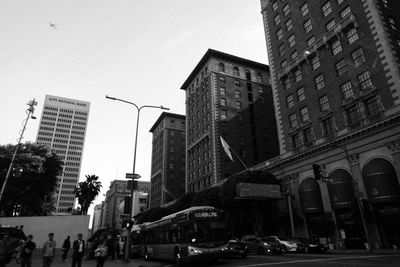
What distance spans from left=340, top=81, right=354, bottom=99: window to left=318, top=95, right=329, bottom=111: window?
2.57 meters

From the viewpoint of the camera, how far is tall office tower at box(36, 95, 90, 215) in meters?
154

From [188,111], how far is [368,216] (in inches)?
2223

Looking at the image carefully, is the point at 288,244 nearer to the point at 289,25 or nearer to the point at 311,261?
the point at 311,261

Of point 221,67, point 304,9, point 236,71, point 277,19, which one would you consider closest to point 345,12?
point 304,9

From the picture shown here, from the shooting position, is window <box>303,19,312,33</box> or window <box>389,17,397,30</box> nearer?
window <box>389,17,397,30</box>

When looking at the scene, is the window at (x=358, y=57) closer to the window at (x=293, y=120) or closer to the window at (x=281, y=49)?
the window at (x=293, y=120)

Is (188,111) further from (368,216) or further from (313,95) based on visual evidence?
(368,216)

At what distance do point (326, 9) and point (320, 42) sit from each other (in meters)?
4.48

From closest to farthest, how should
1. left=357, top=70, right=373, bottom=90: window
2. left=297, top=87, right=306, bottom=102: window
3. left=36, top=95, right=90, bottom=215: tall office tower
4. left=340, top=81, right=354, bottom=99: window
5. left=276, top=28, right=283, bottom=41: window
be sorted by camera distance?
left=357, top=70, right=373, bottom=90: window, left=340, top=81, right=354, bottom=99: window, left=297, top=87, right=306, bottom=102: window, left=276, top=28, right=283, bottom=41: window, left=36, top=95, right=90, bottom=215: tall office tower

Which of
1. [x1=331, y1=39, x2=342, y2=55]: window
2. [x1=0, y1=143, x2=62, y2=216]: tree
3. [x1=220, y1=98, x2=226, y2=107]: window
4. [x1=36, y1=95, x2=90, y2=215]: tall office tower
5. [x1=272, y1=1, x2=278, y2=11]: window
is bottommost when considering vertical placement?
[x1=0, y1=143, x2=62, y2=216]: tree

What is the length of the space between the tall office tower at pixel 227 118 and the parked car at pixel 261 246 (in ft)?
94.1

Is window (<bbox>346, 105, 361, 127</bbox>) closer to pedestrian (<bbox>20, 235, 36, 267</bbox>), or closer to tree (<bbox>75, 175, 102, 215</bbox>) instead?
pedestrian (<bbox>20, 235, 36, 267</bbox>)

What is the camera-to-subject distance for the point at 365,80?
3281 cm

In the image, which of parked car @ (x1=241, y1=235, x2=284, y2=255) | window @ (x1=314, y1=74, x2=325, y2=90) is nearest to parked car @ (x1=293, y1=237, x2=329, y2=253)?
parked car @ (x1=241, y1=235, x2=284, y2=255)
